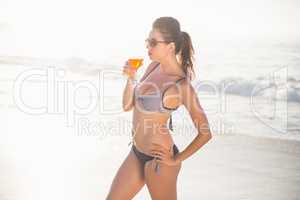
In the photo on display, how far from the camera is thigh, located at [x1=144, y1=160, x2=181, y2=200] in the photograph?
209 centimetres

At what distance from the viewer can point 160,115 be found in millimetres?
2123

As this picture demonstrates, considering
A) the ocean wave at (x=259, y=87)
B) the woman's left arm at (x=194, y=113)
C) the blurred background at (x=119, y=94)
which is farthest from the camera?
the ocean wave at (x=259, y=87)

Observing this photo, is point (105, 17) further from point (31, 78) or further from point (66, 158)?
point (66, 158)

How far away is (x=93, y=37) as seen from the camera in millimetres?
4719

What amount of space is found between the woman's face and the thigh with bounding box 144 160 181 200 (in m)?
0.44

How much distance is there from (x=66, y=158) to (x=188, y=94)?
1.80 metres

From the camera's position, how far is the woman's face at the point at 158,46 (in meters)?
2.12

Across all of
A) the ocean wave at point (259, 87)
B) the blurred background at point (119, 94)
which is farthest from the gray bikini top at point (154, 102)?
the ocean wave at point (259, 87)

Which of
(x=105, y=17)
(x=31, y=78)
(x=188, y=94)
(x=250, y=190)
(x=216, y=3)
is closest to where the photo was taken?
(x=188, y=94)

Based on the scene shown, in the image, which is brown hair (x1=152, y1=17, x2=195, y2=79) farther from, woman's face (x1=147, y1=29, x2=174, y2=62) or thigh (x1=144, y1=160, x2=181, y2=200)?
thigh (x1=144, y1=160, x2=181, y2=200)

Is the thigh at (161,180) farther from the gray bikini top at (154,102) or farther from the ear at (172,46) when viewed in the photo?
the ear at (172,46)

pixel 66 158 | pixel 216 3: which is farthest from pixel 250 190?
pixel 216 3

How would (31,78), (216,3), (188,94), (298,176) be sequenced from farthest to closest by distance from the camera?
(216,3) → (31,78) → (298,176) → (188,94)

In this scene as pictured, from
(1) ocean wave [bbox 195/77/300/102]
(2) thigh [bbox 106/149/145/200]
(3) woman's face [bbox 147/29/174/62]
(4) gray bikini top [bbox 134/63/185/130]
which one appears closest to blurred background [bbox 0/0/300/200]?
(1) ocean wave [bbox 195/77/300/102]
